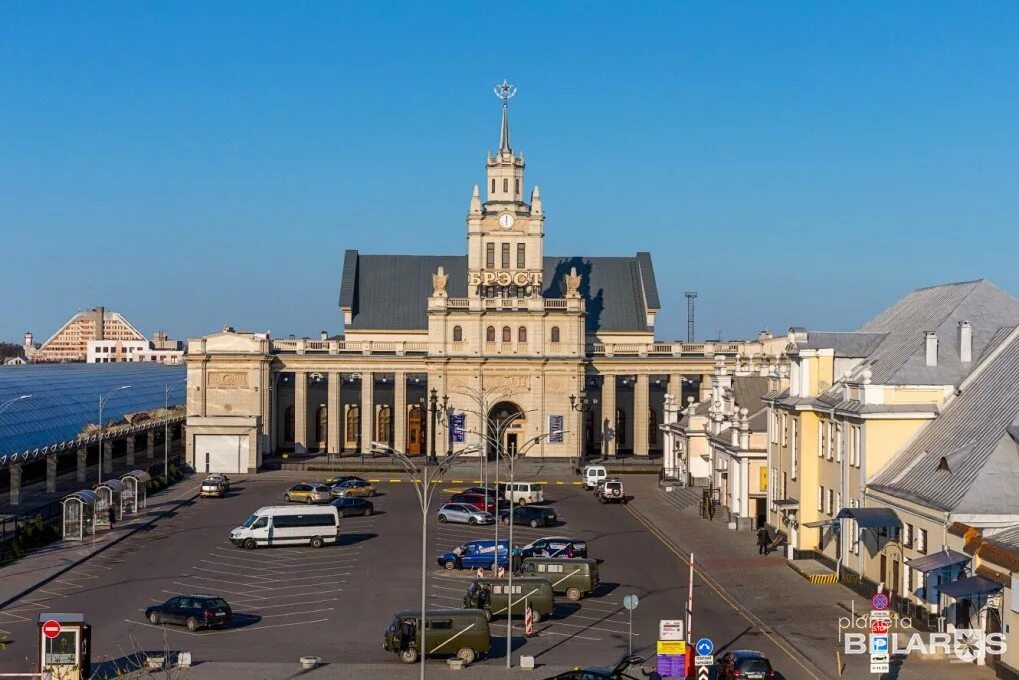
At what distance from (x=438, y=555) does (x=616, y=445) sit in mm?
56038

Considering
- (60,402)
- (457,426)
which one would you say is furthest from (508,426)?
(60,402)

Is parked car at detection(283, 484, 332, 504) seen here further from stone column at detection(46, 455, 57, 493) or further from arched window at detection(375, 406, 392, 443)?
arched window at detection(375, 406, 392, 443)

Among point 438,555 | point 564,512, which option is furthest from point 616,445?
point 438,555

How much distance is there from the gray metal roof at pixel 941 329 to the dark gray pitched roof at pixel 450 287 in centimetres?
6013

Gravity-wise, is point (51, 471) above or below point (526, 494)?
above

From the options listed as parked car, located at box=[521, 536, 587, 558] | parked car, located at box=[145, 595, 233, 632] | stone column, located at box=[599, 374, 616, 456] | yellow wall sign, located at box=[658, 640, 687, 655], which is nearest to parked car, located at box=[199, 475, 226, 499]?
parked car, located at box=[521, 536, 587, 558]

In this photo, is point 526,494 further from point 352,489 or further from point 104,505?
point 104,505

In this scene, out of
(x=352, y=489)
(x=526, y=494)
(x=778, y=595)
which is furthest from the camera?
(x=352, y=489)

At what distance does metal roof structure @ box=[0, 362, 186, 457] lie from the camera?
8275cm

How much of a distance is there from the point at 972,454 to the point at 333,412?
7401 centimetres

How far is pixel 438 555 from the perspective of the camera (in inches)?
2357

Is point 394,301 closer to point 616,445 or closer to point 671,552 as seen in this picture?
point 616,445

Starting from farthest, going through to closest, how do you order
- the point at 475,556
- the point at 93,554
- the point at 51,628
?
the point at 93,554
the point at 475,556
the point at 51,628

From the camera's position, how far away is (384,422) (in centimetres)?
11994
